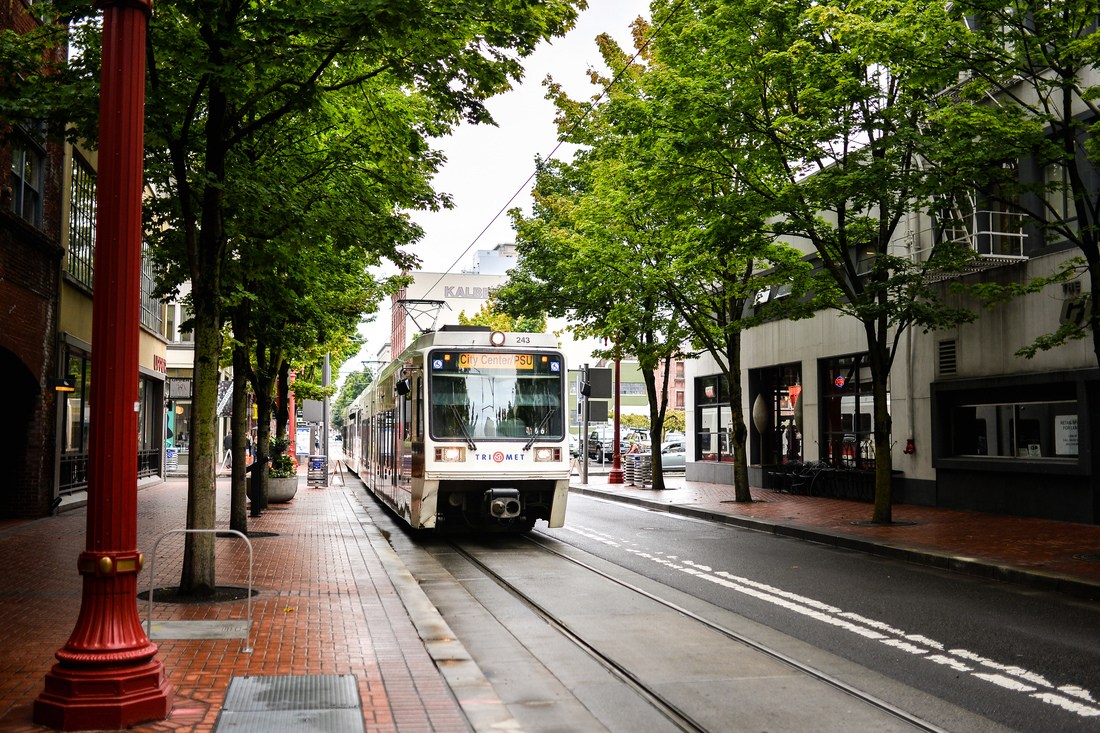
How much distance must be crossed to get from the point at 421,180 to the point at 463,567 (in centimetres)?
536

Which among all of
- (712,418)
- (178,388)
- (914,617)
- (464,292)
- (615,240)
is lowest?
(914,617)

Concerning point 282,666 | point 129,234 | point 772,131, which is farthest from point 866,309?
point 129,234

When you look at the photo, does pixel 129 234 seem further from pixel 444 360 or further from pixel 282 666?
pixel 444 360

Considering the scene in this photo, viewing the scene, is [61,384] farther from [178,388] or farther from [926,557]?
[178,388]

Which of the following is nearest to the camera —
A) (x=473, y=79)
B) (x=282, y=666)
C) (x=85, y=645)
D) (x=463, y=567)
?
(x=85, y=645)

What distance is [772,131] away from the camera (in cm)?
1705

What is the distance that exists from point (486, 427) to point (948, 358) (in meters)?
11.7

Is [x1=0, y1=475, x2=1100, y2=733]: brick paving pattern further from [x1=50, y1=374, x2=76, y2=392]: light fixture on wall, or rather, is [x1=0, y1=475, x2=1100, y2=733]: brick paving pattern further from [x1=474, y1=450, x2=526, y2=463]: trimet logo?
[x1=50, y1=374, x2=76, y2=392]: light fixture on wall

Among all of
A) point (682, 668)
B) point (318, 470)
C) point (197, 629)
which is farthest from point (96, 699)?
point (318, 470)

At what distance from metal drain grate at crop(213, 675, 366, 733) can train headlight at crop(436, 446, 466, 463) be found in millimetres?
8323

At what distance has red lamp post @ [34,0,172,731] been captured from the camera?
536 cm

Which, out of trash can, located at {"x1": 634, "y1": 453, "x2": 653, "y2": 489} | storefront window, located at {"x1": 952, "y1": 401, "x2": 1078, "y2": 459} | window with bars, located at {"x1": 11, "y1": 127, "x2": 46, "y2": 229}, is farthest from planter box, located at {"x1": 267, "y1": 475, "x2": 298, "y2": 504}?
storefront window, located at {"x1": 952, "y1": 401, "x2": 1078, "y2": 459}

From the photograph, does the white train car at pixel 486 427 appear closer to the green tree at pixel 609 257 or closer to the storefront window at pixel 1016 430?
the green tree at pixel 609 257

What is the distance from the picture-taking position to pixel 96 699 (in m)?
5.29
